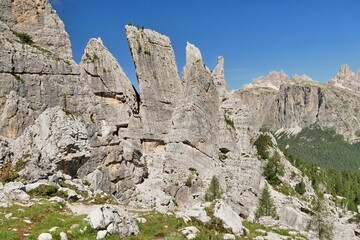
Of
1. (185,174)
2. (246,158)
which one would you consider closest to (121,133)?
(185,174)

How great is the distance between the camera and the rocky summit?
112ft

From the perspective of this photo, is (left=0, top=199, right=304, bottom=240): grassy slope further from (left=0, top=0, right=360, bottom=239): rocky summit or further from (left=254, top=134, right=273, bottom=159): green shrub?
(left=254, top=134, right=273, bottom=159): green shrub

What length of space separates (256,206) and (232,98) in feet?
143

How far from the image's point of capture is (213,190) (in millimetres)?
88688

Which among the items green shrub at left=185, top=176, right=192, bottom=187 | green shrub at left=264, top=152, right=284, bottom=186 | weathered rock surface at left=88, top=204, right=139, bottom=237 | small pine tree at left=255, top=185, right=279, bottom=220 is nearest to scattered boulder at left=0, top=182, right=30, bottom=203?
weathered rock surface at left=88, top=204, right=139, bottom=237

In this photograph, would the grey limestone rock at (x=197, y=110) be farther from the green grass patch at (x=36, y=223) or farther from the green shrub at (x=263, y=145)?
the green grass patch at (x=36, y=223)

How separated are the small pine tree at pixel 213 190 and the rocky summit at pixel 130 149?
0.36m

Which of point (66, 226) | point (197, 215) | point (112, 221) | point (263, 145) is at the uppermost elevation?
point (263, 145)

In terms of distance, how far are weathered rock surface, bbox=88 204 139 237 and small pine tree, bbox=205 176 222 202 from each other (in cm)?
5872

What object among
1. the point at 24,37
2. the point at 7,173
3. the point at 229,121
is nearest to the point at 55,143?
the point at 7,173

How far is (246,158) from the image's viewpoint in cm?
10956

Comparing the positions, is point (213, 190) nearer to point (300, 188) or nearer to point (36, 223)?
point (300, 188)

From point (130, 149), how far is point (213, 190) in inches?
905

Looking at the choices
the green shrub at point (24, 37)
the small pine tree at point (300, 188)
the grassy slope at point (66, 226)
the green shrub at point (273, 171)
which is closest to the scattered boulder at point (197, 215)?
the grassy slope at point (66, 226)
